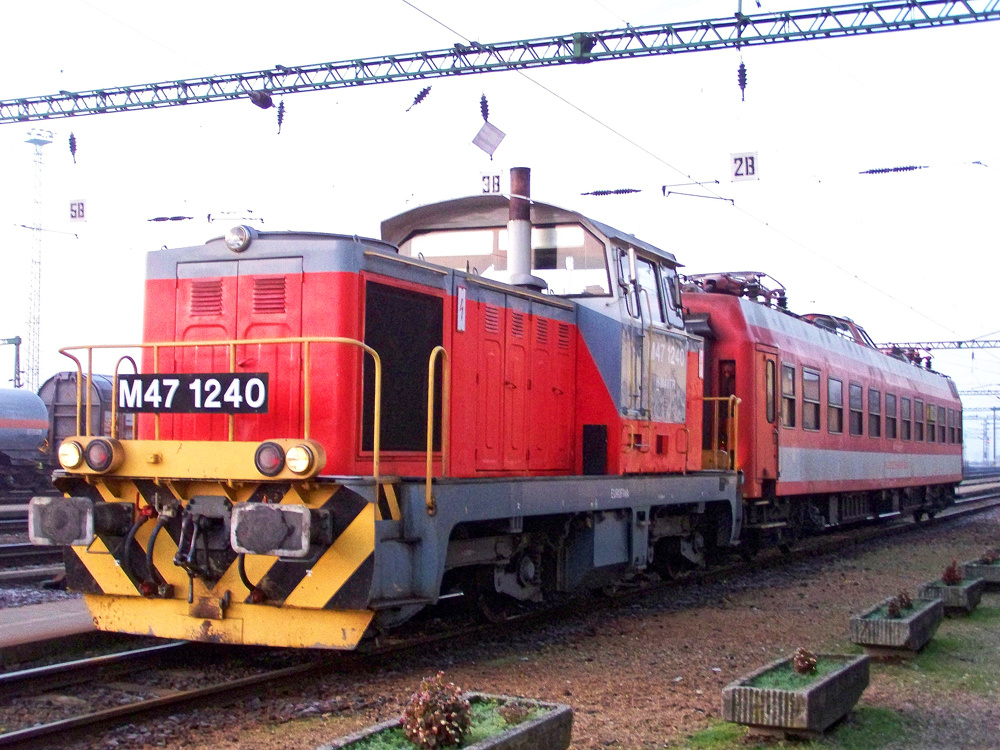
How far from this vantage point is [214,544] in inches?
251

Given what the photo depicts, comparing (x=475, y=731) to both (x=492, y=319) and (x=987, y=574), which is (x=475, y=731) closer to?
(x=492, y=319)

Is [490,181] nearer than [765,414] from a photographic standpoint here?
No

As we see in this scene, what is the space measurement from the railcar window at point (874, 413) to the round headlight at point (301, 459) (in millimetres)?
14150

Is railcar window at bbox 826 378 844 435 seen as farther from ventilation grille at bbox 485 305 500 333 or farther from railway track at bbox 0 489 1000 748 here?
ventilation grille at bbox 485 305 500 333

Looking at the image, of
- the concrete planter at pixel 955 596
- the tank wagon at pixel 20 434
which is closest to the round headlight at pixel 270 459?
the concrete planter at pixel 955 596

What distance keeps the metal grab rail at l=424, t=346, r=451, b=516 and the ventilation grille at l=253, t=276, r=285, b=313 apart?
1055 millimetres

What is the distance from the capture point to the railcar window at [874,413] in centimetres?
1822

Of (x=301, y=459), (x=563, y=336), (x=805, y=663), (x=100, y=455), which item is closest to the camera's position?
(x=805, y=663)

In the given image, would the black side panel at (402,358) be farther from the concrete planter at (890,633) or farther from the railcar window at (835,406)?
the railcar window at (835,406)

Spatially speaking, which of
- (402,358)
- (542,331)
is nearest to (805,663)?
(402,358)

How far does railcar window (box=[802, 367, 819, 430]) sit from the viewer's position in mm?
15062

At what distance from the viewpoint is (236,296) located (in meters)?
7.02

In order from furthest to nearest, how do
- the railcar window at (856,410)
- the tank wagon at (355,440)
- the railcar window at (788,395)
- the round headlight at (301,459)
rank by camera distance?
the railcar window at (856,410), the railcar window at (788,395), the tank wagon at (355,440), the round headlight at (301,459)

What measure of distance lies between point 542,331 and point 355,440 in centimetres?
250
